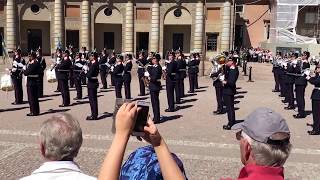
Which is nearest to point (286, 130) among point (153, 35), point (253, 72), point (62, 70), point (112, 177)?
point (112, 177)

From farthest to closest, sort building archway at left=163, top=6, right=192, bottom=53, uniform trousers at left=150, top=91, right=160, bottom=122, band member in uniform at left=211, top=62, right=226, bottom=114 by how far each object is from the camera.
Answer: building archway at left=163, top=6, right=192, bottom=53, band member in uniform at left=211, top=62, right=226, bottom=114, uniform trousers at left=150, top=91, right=160, bottom=122

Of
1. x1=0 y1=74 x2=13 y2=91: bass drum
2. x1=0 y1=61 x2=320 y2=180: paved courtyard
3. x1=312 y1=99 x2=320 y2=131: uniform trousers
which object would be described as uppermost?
x1=0 y1=74 x2=13 y2=91: bass drum

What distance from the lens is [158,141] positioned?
115 inches

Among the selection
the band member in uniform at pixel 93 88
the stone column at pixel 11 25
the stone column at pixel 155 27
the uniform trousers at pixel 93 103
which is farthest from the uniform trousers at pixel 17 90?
the stone column at pixel 11 25

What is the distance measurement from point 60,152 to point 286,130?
4.42ft

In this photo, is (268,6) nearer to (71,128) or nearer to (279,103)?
(279,103)

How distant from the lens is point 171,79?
1595 cm

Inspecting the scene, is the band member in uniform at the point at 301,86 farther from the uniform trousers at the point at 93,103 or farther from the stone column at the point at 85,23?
the stone column at the point at 85,23

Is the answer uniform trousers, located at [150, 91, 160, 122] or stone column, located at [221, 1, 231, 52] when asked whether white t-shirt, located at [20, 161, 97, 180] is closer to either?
uniform trousers, located at [150, 91, 160, 122]

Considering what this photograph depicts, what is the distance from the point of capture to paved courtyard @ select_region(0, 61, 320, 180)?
335 inches

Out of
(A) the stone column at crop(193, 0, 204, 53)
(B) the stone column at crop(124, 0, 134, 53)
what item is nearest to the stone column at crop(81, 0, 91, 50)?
(B) the stone column at crop(124, 0, 134, 53)

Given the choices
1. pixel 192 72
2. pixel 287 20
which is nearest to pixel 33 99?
pixel 192 72

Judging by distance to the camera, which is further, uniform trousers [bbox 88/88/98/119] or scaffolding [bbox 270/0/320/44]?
scaffolding [bbox 270/0/320/44]

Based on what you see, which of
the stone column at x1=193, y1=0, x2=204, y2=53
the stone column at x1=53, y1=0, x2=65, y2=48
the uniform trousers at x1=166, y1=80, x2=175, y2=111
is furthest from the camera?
the stone column at x1=53, y1=0, x2=65, y2=48
